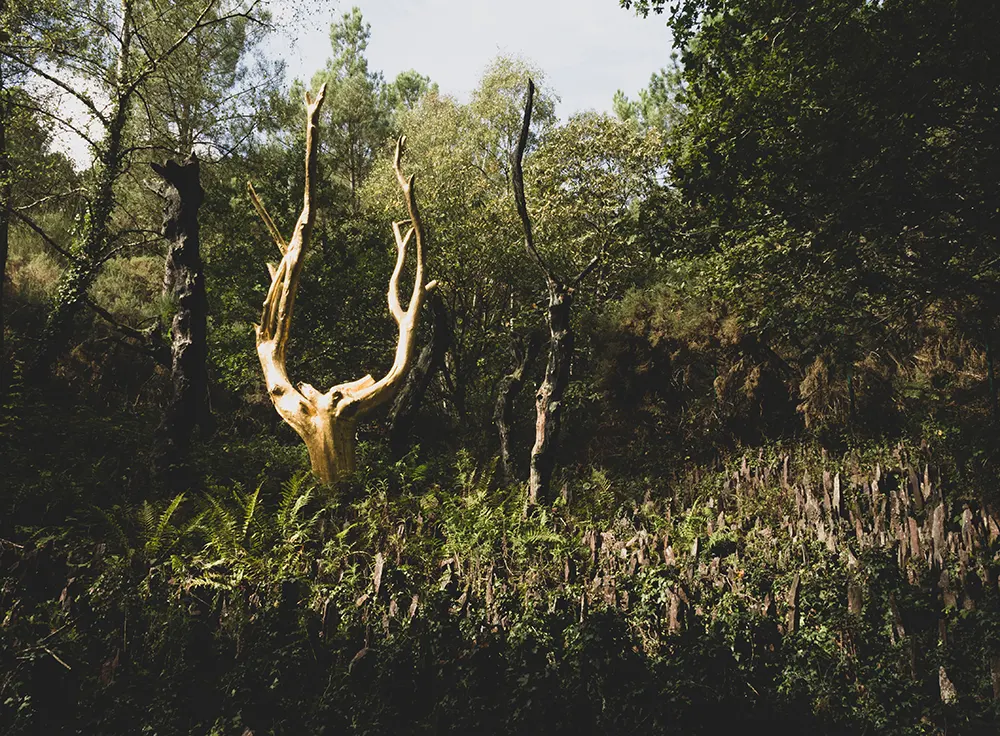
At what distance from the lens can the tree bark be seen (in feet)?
24.8

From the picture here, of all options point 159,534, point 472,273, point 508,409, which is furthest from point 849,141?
point 472,273

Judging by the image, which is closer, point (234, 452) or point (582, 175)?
point (234, 452)

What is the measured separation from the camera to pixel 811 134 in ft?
18.0

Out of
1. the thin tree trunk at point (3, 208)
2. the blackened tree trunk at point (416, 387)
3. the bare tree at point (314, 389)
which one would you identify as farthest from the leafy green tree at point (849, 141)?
the thin tree trunk at point (3, 208)

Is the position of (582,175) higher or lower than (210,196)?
higher

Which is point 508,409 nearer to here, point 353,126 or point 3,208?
point 3,208

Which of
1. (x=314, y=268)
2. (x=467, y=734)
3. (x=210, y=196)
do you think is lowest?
(x=467, y=734)

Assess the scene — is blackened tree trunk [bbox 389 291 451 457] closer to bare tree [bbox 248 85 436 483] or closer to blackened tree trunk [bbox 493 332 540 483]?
blackened tree trunk [bbox 493 332 540 483]

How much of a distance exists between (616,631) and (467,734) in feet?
3.28

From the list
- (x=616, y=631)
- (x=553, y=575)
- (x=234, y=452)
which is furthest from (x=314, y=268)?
(x=616, y=631)

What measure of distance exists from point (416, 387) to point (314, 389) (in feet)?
7.06

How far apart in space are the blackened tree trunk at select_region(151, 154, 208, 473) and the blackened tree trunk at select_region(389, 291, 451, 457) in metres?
2.74

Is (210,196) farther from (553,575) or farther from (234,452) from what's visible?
(553,575)

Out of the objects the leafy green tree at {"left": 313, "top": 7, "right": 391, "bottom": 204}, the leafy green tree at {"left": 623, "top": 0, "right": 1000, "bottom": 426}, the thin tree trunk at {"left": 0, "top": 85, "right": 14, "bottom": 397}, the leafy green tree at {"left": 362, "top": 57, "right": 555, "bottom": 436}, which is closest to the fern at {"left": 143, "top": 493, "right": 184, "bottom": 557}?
the thin tree trunk at {"left": 0, "top": 85, "right": 14, "bottom": 397}
